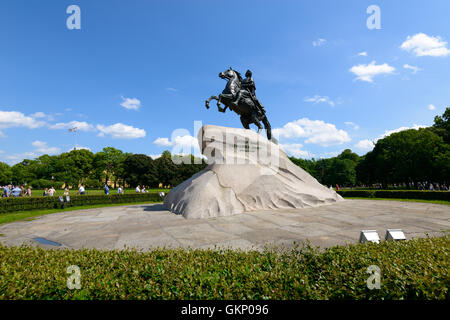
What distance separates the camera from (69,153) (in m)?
75.4

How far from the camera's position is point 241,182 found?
12.3 m

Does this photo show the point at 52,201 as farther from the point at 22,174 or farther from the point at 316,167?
the point at 316,167

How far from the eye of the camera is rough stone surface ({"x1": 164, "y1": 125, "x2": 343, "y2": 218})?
10773mm

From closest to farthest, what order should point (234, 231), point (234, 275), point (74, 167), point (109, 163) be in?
1. point (234, 275)
2. point (234, 231)
3. point (74, 167)
4. point (109, 163)

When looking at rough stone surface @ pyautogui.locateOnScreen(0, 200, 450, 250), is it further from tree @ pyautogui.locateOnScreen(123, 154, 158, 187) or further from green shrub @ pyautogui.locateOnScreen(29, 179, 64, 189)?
green shrub @ pyautogui.locateOnScreen(29, 179, 64, 189)

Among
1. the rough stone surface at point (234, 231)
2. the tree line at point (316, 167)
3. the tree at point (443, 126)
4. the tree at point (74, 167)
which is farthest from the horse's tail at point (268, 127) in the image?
the tree at point (74, 167)

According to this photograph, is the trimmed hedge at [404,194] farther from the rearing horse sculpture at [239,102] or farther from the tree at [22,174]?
the tree at [22,174]

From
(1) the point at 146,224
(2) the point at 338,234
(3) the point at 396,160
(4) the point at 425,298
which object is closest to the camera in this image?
(4) the point at 425,298

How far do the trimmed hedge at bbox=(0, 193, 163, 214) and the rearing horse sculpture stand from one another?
1543cm

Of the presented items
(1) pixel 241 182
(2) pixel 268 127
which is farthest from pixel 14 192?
(2) pixel 268 127

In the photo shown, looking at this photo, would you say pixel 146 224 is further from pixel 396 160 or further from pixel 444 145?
pixel 396 160

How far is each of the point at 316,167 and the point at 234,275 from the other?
10175cm

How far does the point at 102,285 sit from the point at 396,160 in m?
56.9
